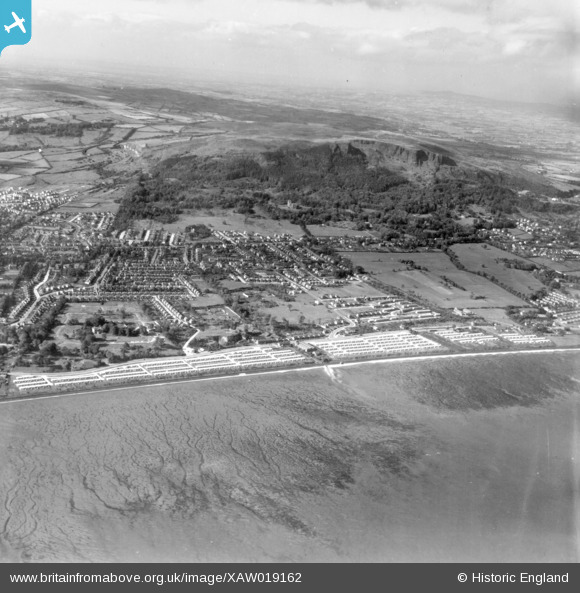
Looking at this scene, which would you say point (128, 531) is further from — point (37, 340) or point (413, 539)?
point (37, 340)

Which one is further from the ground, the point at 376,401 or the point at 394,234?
the point at 394,234

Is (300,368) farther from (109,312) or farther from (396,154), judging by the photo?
(396,154)

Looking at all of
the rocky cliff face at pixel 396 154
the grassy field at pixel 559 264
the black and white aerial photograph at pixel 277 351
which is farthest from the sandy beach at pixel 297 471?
the rocky cliff face at pixel 396 154

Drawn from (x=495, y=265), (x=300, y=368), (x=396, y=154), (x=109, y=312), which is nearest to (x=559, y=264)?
(x=495, y=265)

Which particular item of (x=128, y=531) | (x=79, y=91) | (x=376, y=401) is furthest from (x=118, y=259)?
(x=79, y=91)

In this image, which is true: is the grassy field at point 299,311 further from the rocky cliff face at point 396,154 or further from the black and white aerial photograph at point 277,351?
the rocky cliff face at point 396,154

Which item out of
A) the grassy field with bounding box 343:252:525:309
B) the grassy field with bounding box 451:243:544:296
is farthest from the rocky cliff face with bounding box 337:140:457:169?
the grassy field with bounding box 343:252:525:309
